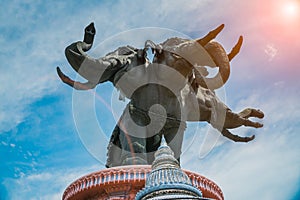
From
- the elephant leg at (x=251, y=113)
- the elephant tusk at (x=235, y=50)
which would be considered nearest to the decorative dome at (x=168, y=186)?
the elephant tusk at (x=235, y=50)

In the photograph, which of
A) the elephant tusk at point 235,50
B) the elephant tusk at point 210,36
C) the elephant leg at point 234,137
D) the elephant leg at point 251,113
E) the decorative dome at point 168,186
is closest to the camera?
the decorative dome at point 168,186

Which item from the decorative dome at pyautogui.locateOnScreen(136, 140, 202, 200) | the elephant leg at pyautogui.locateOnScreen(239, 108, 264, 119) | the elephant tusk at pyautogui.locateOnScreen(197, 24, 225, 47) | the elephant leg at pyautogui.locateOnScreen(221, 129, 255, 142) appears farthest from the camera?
the elephant leg at pyautogui.locateOnScreen(221, 129, 255, 142)

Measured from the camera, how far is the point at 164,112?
17.9ft

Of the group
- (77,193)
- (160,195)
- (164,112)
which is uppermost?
(164,112)

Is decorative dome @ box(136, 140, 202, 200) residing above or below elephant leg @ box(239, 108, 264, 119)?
below

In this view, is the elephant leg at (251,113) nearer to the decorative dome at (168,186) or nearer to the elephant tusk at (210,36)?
the elephant tusk at (210,36)

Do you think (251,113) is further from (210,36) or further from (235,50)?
(210,36)

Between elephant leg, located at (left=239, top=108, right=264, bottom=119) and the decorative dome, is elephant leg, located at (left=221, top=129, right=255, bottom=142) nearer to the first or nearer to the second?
elephant leg, located at (left=239, top=108, right=264, bottom=119)

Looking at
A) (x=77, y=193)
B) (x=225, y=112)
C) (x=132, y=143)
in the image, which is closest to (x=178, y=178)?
(x=77, y=193)

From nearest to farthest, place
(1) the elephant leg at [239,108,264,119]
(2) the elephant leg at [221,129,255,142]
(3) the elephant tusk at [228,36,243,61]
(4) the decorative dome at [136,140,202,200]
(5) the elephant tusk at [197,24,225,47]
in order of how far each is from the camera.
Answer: (4) the decorative dome at [136,140,202,200] < (5) the elephant tusk at [197,24,225,47] < (3) the elephant tusk at [228,36,243,61] < (1) the elephant leg at [239,108,264,119] < (2) the elephant leg at [221,129,255,142]

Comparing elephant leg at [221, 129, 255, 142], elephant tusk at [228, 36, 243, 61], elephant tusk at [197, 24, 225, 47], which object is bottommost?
elephant leg at [221, 129, 255, 142]

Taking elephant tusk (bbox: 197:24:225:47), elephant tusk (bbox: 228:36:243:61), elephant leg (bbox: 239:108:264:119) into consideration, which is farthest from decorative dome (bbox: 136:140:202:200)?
elephant leg (bbox: 239:108:264:119)

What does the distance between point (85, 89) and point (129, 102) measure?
0.70 metres

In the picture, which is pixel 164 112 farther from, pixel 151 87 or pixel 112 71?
pixel 112 71
